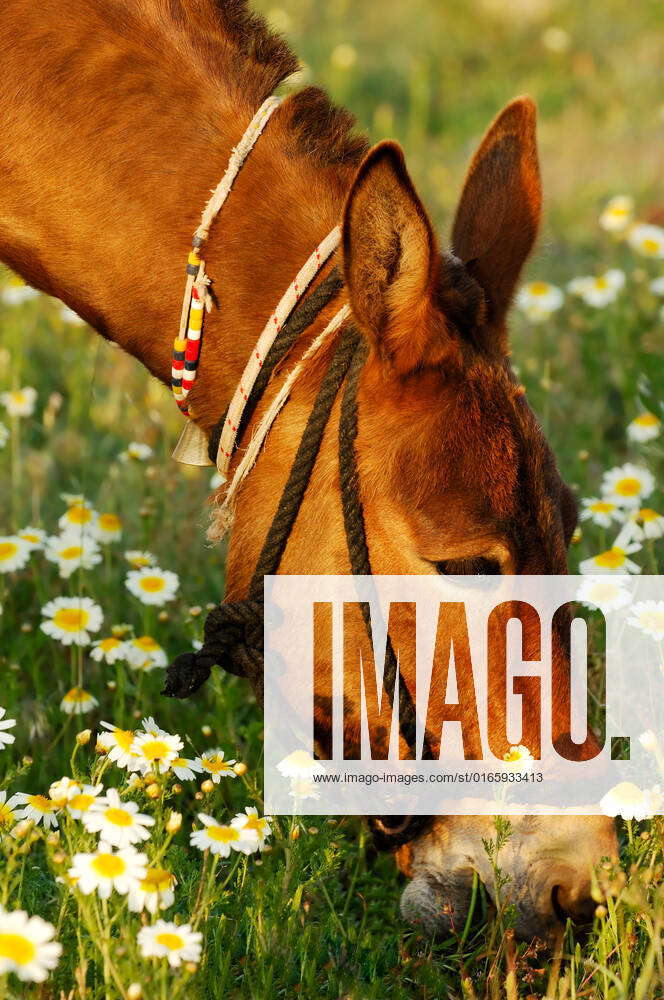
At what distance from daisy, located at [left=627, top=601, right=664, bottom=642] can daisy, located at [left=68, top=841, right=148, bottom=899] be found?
1.35 meters

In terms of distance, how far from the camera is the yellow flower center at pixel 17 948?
1.56 meters

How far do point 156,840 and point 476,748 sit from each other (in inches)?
25.9

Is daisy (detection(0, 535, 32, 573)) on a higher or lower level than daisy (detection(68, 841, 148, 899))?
higher

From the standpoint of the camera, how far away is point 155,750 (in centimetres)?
214

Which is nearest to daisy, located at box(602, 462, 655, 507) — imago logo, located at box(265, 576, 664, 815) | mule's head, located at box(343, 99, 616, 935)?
imago logo, located at box(265, 576, 664, 815)

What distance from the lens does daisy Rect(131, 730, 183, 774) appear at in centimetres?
212

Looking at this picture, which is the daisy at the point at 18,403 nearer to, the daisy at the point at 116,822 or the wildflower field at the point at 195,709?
the wildflower field at the point at 195,709

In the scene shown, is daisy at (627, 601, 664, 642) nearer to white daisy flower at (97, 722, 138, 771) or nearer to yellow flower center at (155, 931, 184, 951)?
white daisy flower at (97, 722, 138, 771)

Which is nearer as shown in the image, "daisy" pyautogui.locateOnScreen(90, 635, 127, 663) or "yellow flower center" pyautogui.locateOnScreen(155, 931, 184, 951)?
"yellow flower center" pyautogui.locateOnScreen(155, 931, 184, 951)

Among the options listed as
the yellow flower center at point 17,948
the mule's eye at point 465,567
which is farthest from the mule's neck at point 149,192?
the yellow flower center at point 17,948

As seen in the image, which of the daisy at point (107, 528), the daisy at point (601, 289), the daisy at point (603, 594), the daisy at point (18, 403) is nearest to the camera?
the daisy at point (603, 594)

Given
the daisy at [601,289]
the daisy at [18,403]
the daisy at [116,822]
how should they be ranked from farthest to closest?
the daisy at [601,289], the daisy at [18,403], the daisy at [116,822]

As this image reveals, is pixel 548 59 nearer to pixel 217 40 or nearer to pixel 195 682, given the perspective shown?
pixel 217 40

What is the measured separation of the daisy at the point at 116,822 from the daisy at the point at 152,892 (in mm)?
75
